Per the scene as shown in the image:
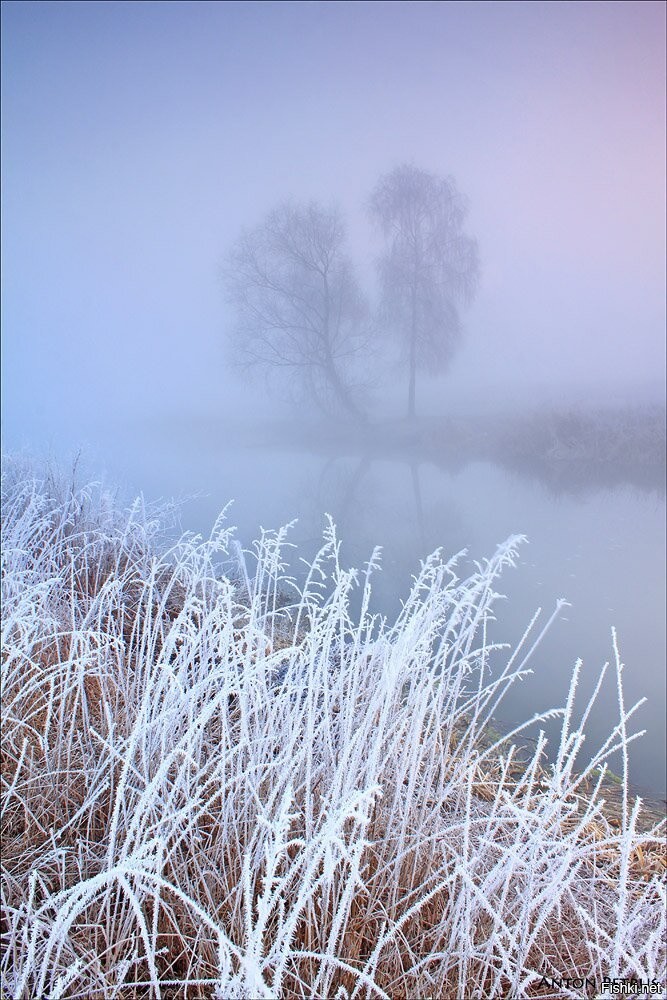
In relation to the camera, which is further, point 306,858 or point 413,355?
point 413,355

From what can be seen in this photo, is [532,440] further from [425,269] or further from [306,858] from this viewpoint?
[306,858]

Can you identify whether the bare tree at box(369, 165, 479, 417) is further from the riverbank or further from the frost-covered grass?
the frost-covered grass

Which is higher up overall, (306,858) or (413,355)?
(413,355)

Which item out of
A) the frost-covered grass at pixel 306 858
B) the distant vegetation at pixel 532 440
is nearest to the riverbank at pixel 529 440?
the distant vegetation at pixel 532 440

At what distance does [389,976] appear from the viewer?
0.95 m

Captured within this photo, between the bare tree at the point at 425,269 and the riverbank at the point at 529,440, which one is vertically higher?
the bare tree at the point at 425,269

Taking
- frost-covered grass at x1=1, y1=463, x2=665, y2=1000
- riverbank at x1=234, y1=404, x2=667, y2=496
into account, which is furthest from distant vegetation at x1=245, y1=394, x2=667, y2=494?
frost-covered grass at x1=1, y1=463, x2=665, y2=1000

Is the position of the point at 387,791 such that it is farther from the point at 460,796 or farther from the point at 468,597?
the point at 468,597

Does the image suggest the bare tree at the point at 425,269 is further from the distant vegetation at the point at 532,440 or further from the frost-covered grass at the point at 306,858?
the frost-covered grass at the point at 306,858

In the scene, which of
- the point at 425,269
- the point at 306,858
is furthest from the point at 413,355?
the point at 306,858

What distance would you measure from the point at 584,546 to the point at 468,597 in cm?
284

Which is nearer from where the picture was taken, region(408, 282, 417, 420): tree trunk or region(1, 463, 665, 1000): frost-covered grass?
region(1, 463, 665, 1000): frost-covered grass

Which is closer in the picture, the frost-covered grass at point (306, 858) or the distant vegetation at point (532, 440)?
the frost-covered grass at point (306, 858)

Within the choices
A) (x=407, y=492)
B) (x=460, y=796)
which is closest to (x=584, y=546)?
(x=407, y=492)
